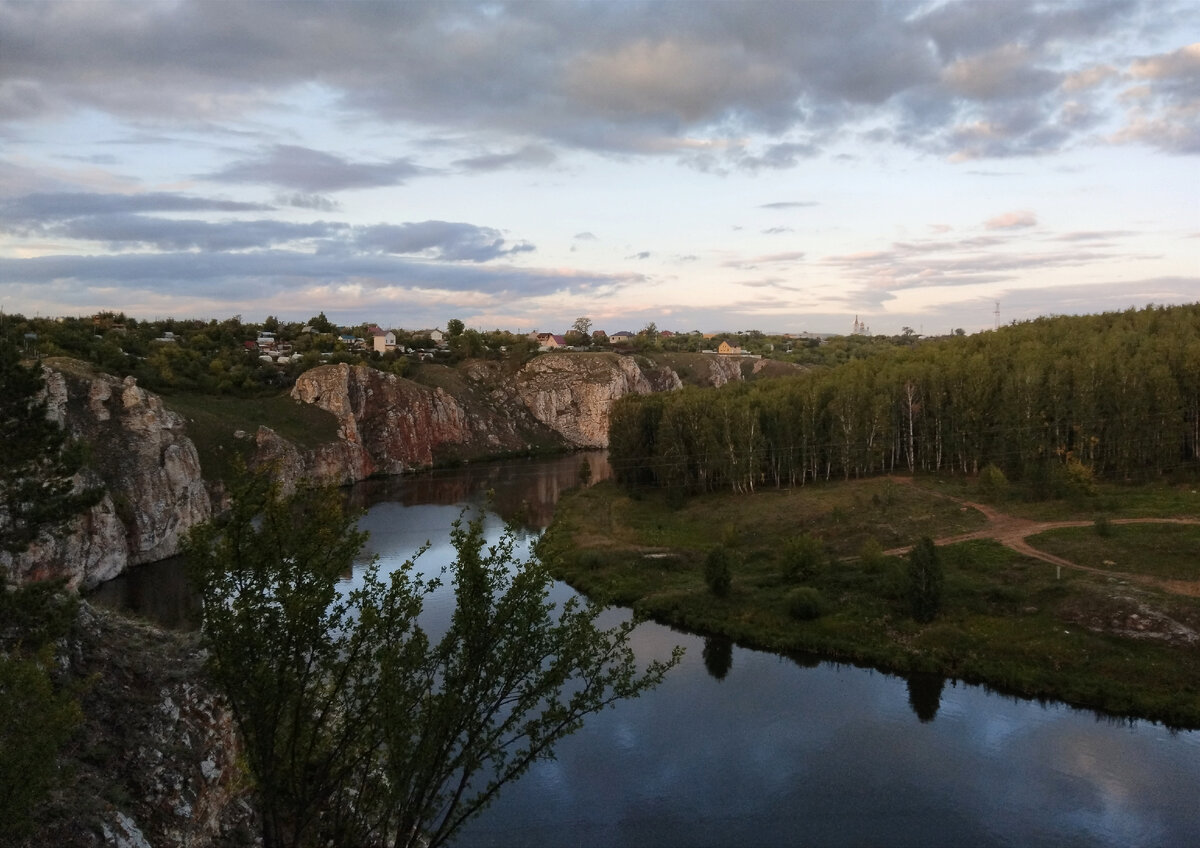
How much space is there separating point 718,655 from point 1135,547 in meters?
24.7

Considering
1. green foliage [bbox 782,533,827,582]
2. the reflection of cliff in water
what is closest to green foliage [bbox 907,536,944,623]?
green foliage [bbox 782,533,827,582]

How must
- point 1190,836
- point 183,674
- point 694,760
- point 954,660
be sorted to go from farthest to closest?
point 954,660 < point 694,760 < point 1190,836 < point 183,674

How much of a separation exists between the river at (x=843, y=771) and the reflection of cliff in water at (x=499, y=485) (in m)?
37.1

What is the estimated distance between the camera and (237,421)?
82188mm

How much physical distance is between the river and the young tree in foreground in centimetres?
808

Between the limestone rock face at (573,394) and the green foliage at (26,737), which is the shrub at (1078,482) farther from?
the limestone rock face at (573,394)

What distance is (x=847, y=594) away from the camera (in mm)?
40562

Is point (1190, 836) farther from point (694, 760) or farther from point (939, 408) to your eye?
point (939, 408)

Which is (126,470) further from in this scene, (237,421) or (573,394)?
(573,394)

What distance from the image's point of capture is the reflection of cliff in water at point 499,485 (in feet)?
258

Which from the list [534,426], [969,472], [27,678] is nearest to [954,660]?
[27,678]

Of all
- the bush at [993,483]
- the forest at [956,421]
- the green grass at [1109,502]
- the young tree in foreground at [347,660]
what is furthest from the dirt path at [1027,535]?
the young tree in foreground at [347,660]

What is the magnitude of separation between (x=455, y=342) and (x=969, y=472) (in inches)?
4157

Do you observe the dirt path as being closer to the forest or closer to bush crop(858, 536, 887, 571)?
bush crop(858, 536, 887, 571)
